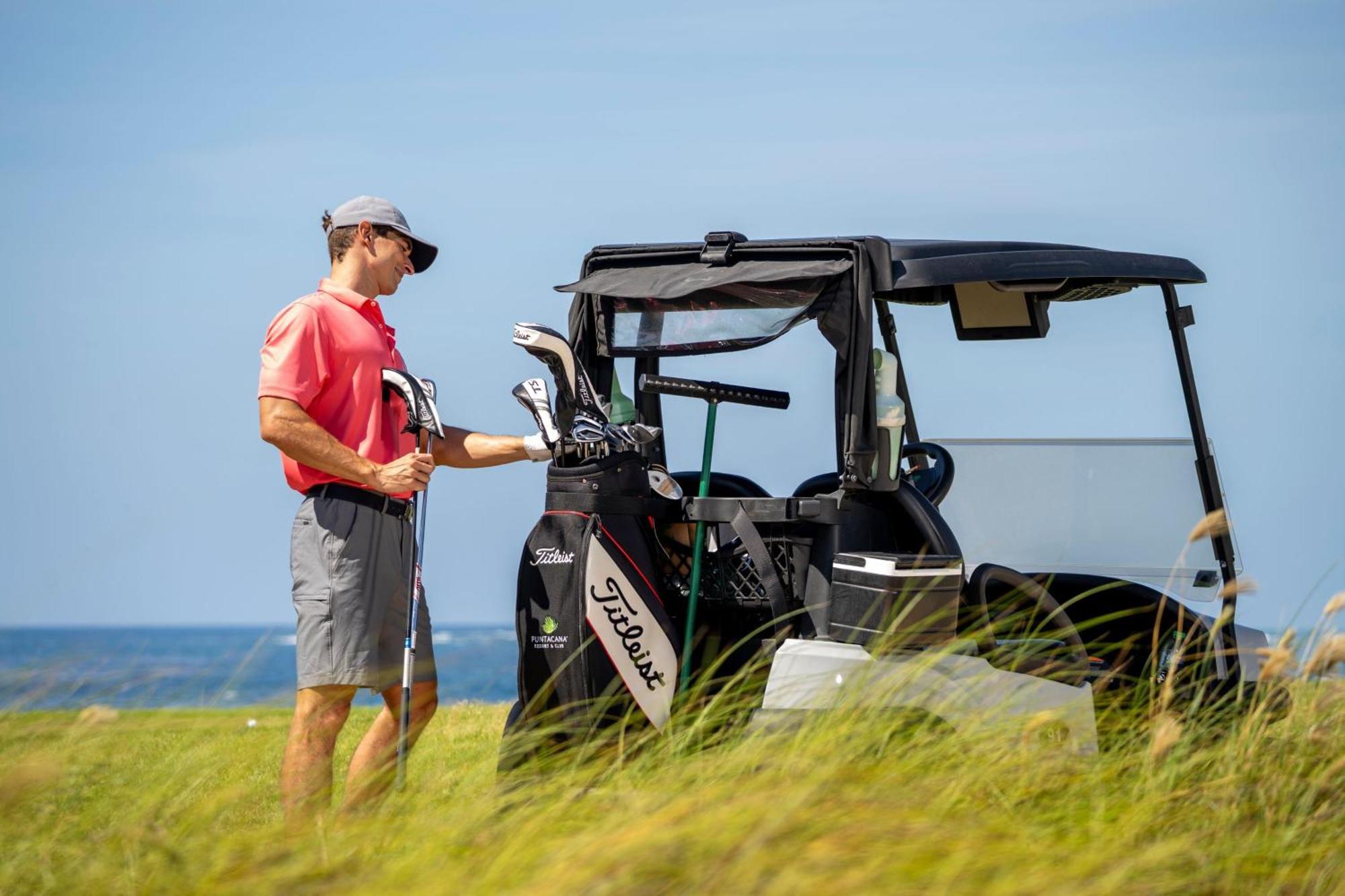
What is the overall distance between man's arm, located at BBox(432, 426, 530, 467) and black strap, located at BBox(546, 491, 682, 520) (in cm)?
40

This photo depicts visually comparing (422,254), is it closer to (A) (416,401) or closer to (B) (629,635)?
(A) (416,401)

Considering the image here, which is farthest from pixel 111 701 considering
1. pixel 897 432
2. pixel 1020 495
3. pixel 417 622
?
pixel 1020 495

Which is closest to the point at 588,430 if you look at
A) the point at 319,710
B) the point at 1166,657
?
the point at 319,710

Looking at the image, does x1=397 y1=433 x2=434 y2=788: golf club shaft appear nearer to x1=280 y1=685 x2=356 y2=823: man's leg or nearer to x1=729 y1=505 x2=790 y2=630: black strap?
x1=280 y1=685 x2=356 y2=823: man's leg

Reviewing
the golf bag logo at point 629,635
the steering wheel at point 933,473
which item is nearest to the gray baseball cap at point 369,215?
the golf bag logo at point 629,635

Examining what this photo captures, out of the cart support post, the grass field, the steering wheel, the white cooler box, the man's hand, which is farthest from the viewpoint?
the steering wheel

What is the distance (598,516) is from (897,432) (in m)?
0.90

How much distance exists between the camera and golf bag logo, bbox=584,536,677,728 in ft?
13.1

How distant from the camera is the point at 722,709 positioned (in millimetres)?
→ 3871

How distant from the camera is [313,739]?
404cm

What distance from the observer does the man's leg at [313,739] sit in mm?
3961

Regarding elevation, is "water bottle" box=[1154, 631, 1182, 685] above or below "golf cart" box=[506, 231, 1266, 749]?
below

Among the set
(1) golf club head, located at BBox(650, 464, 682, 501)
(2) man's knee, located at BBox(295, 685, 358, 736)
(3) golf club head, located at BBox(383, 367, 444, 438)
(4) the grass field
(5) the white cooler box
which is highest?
(3) golf club head, located at BBox(383, 367, 444, 438)

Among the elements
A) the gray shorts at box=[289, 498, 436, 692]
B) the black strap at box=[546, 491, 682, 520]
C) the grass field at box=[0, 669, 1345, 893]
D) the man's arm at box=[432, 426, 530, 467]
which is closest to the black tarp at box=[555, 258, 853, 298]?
the man's arm at box=[432, 426, 530, 467]
